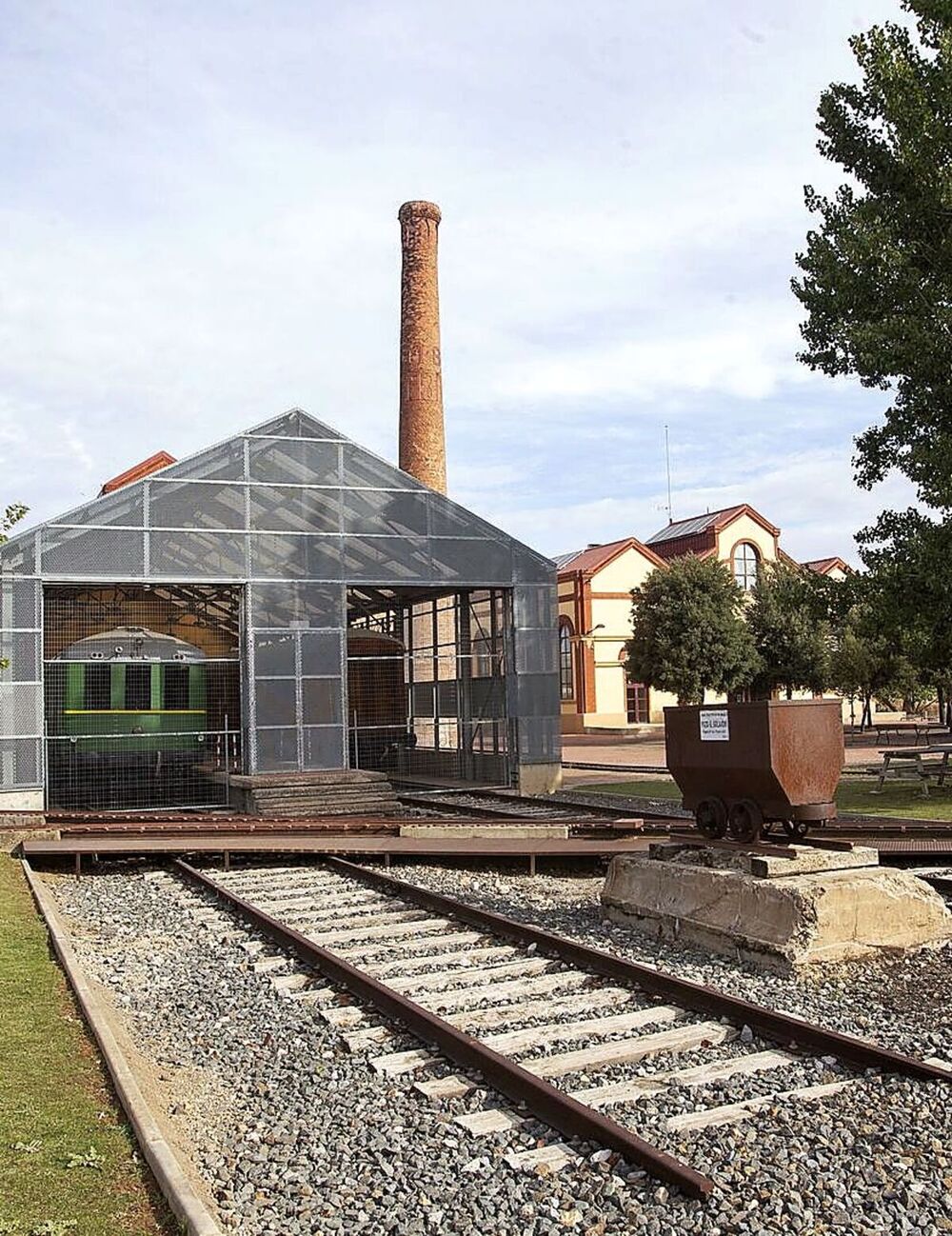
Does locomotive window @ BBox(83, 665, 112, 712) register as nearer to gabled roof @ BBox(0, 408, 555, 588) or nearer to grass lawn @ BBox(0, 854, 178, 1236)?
gabled roof @ BBox(0, 408, 555, 588)

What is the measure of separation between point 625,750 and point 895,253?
1136 inches

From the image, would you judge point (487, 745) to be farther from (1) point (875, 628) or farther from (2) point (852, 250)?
(2) point (852, 250)

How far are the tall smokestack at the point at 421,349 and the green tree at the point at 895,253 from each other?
1888cm

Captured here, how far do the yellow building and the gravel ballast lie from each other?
152 ft

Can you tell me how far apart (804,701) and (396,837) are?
739 cm

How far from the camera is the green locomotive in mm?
25734

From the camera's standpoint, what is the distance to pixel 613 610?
2207 inches

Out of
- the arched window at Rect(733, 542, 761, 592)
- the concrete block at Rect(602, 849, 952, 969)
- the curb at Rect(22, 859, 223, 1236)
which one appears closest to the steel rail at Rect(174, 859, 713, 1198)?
the curb at Rect(22, 859, 223, 1236)

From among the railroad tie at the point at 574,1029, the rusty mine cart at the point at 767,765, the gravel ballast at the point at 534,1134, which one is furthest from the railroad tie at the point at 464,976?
the rusty mine cart at the point at 767,765

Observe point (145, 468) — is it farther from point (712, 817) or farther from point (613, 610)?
point (712, 817)

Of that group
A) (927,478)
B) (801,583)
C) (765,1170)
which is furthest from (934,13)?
(765,1170)

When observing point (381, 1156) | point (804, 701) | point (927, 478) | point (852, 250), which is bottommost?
point (381, 1156)

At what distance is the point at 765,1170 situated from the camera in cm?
507

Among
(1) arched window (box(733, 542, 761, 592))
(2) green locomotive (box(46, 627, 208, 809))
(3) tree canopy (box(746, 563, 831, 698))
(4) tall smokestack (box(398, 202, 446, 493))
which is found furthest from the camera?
(1) arched window (box(733, 542, 761, 592))
